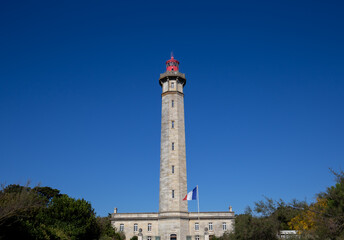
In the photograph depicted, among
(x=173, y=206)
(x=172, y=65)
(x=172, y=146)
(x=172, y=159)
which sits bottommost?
(x=173, y=206)

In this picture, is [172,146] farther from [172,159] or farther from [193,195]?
[193,195]

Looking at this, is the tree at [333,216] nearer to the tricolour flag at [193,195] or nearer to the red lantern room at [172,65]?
the tricolour flag at [193,195]

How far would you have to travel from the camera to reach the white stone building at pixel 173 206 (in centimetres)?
4225

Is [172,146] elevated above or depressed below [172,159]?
above

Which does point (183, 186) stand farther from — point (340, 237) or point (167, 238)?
point (340, 237)

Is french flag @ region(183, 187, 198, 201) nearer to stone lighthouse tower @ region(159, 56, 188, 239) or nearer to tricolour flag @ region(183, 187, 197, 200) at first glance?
tricolour flag @ region(183, 187, 197, 200)

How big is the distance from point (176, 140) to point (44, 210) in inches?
810

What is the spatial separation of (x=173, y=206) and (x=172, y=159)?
20.2 ft

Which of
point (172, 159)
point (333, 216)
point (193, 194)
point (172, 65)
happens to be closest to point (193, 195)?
point (193, 194)

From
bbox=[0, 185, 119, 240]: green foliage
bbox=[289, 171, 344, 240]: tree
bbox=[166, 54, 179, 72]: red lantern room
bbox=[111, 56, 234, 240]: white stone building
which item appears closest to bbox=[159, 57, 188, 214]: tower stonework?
bbox=[111, 56, 234, 240]: white stone building

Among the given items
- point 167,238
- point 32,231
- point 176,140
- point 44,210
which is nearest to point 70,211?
point 44,210

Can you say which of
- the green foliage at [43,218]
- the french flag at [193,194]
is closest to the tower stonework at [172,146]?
the french flag at [193,194]

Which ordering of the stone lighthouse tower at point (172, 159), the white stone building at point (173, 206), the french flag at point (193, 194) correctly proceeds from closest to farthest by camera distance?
the french flag at point (193, 194), the stone lighthouse tower at point (172, 159), the white stone building at point (173, 206)

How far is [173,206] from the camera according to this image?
139 feet
